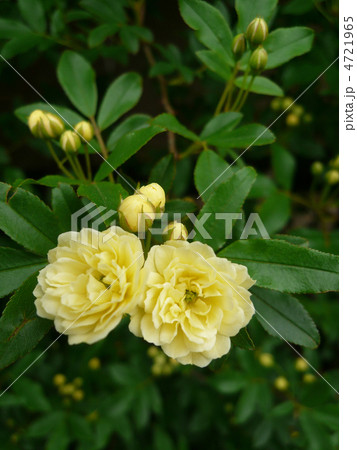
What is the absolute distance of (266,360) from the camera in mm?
1833

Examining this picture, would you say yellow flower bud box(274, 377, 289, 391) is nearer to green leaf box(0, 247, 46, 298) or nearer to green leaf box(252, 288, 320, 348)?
green leaf box(252, 288, 320, 348)

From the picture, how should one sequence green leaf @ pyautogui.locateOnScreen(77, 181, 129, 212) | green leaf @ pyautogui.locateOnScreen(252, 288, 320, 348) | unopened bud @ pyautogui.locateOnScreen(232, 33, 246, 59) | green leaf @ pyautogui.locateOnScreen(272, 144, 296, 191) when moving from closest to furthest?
green leaf @ pyautogui.locateOnScreen(77, 181, 129, 212), green leaf @ pyautogui.locateOnScreen(252, 288, 320, 348), unopened bud @ pyautogui.locateOnScreen(232, 33, 246, 59), green leaf @ pyautogui.locateOnScreen(272, 144, 296, 191)

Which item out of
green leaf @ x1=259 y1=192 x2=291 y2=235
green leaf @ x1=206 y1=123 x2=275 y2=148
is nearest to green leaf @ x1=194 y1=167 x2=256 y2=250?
green leaf @ x1=206 y1=123 x2=275 y2=148

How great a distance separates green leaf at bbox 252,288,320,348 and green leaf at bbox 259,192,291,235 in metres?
0.50

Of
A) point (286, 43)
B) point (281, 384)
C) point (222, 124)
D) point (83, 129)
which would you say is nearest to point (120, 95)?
point (83, 129)

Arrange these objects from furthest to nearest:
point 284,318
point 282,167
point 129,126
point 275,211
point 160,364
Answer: point 160,364
point 282,167
point 275,211
point 129,126
point 284,318

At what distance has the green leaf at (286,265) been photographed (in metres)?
0.80

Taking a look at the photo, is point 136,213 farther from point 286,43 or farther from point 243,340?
point 286,43

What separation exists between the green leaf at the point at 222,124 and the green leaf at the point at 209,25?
0.15 metres

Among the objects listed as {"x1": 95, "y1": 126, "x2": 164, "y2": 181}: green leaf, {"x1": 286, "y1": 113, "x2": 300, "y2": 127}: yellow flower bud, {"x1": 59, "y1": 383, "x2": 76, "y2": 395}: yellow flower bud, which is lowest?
{"x1": 59, "y1": 383, "x2": 76, "y2": 395}: yellow flower bud

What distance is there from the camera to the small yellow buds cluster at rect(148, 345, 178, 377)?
1858 millimetres

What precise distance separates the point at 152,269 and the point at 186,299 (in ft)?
0.32

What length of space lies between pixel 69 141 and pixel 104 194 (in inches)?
9.2

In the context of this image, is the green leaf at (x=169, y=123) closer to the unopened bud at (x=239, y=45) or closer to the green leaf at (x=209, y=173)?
the green leaf at (x=209, y=173)
